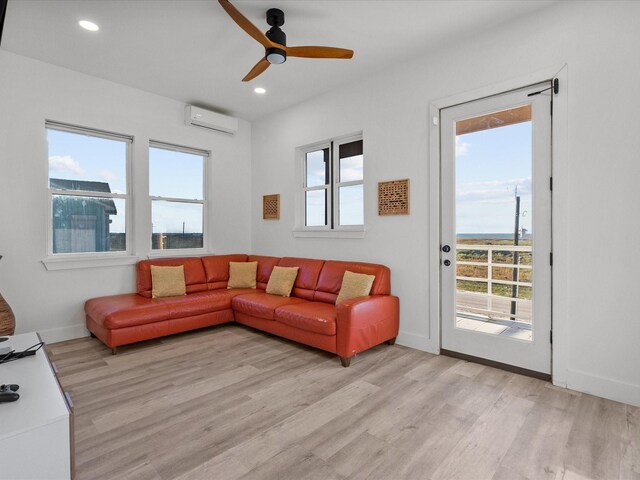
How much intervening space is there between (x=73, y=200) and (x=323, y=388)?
11.8 feet

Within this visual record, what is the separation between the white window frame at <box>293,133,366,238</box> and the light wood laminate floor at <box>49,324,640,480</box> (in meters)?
1.65

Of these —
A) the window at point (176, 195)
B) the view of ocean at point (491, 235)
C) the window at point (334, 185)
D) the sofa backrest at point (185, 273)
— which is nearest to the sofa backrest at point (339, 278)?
the window at point (334, 185)

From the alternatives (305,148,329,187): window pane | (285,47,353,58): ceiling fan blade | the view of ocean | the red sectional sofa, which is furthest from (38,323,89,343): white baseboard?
the view of ocean

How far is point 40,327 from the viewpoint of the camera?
368 cm

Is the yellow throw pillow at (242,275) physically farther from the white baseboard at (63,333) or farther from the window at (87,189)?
the white baseboard at (63,333)

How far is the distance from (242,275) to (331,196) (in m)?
1.70

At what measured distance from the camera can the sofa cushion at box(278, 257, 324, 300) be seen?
4207 mm

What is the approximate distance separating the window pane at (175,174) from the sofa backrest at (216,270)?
1.01 metres

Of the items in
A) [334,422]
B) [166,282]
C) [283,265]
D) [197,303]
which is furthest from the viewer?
[283,265]

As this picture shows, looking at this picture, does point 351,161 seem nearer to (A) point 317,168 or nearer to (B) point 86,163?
(A) point 317,168

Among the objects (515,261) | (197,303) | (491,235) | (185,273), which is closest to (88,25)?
(185,273)

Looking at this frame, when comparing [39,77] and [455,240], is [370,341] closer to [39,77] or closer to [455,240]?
[455,240]

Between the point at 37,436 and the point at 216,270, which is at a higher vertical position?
the point at 216,270

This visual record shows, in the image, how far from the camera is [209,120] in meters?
4.88
